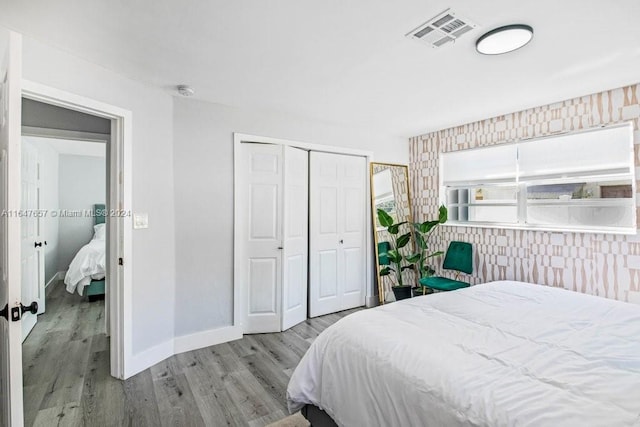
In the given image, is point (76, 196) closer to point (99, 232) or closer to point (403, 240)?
point (99, 232)

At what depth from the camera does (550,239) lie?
10.3 ft

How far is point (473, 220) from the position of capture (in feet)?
13.1

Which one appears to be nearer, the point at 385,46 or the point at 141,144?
the point at 385,46

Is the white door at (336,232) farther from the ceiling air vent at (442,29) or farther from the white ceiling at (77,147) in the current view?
the white ceiling at (77,147)

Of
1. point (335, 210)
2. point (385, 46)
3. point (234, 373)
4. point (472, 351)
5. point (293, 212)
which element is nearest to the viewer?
point (472, 351)

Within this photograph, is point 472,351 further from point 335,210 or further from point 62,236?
point 62,236

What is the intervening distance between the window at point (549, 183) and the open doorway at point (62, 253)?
4.11 meters

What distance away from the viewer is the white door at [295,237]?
11.2 feet

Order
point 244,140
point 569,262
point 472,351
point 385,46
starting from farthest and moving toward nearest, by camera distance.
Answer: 1. point 244,140
2. point 569,262
3. point 385,46
4. point 472,351

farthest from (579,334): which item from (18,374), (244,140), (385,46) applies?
(244,140)

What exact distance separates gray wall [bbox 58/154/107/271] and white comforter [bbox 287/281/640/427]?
19.8 ft

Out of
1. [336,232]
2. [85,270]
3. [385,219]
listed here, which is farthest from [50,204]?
[385,219]

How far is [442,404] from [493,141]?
3.35 m

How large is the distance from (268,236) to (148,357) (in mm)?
1508
